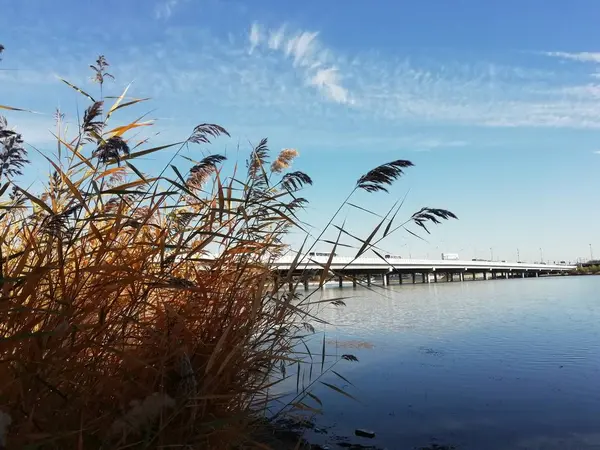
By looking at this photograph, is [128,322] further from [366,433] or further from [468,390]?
[468,390]

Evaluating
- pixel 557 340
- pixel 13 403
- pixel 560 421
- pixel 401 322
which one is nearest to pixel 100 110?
pixel 13 403

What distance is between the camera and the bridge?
12.5 feet

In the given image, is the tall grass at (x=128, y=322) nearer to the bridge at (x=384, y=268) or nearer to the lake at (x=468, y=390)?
the bridge at (x=384, y=268)

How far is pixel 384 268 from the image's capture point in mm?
54000

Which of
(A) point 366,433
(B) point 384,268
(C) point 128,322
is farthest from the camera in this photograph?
(B) point 384,268

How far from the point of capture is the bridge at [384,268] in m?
3.82

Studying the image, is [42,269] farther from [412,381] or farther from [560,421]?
[412,381]

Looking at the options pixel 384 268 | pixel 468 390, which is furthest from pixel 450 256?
pixel 468 390

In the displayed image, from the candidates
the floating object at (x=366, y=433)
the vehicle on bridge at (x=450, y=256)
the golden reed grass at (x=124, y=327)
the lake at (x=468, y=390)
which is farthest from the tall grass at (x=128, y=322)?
the vehicle on bridge at (x=450, y=256)

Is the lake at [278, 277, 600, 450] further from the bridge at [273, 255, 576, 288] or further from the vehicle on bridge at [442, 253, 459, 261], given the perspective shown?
the vehicle on bridge at [442, 253, 459, 261]

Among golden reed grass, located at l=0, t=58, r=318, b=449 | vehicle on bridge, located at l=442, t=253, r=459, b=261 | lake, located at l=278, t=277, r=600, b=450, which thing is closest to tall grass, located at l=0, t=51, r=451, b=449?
golden reed grass, located at l=0, t=58, r=318, b=449

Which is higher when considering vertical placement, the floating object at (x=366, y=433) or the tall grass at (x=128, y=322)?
the tall grass at (x=128, y=322)

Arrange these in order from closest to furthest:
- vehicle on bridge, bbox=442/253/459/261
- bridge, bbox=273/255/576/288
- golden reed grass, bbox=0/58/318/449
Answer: golden reed grass, bbox=0/58/318/449
bridge, bbox=273/255/576/288
vehicle on bridge, bbox=442/253/459/261

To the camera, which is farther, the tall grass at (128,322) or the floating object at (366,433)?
the floating object at (366,433)
